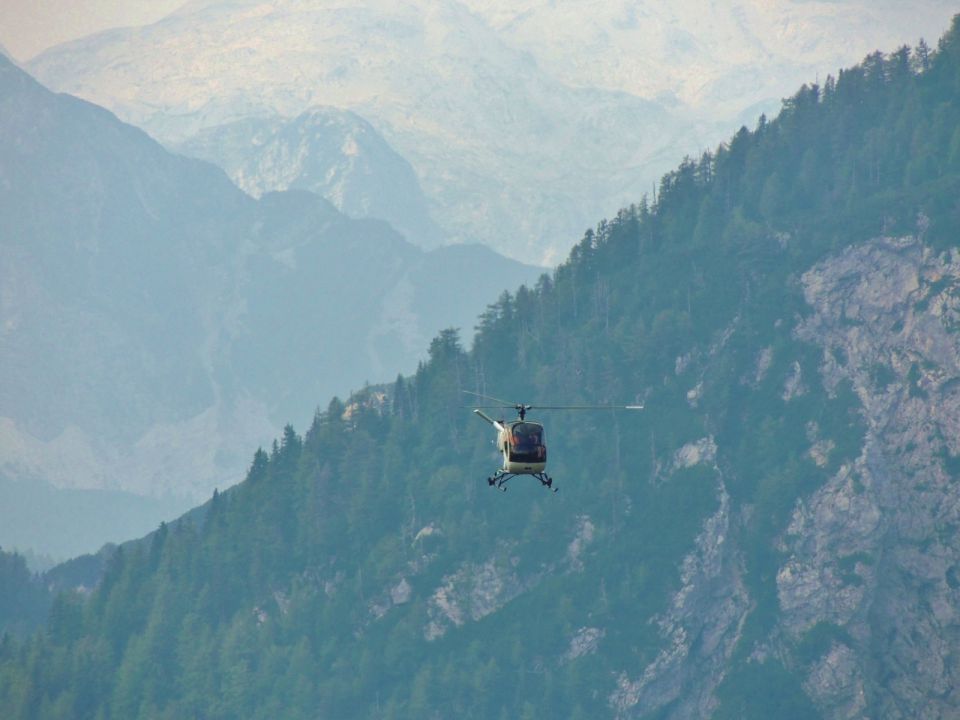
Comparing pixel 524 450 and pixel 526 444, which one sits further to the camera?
pixel 526 444

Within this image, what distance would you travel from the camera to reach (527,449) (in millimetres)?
140000

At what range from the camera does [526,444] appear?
460 feet

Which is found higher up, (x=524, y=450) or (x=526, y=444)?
(x=526, y=444)

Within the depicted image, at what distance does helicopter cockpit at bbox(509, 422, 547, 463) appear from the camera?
140 meters

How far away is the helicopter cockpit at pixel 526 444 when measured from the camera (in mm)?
139875
